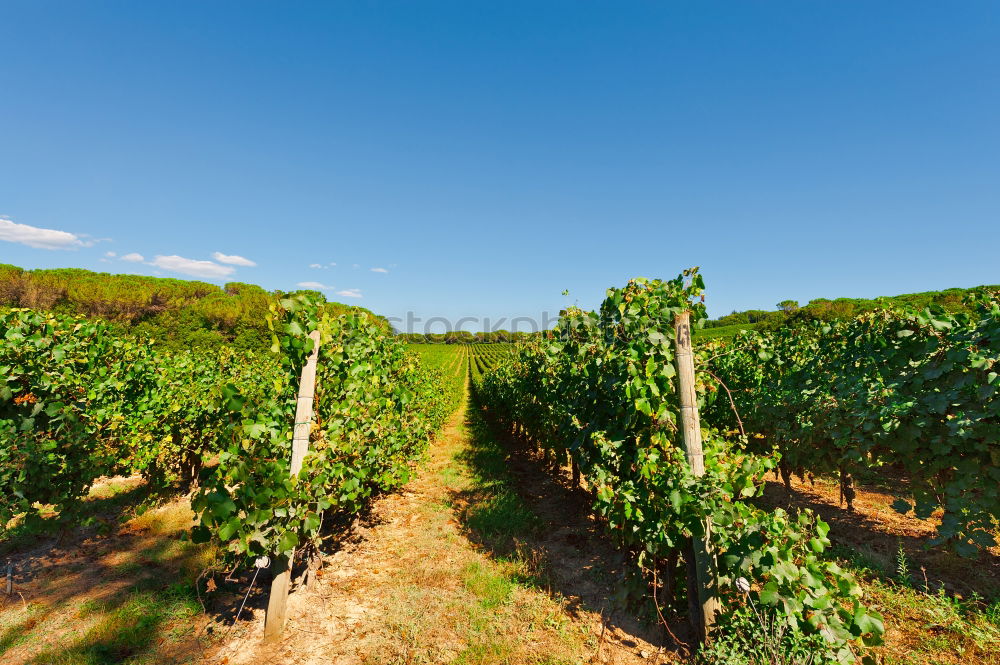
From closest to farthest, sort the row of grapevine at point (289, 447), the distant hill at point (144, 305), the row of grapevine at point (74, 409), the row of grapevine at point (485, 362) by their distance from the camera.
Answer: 1. the row of grapevine at point (289, 447)
2. the row of grapevine at point (74, 409)
3. the row of grapevine at point (485, 362)
4. the distant hill at point (144, 305)

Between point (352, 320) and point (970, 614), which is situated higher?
point (352, 320)

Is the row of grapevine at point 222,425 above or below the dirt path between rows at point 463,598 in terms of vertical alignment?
above

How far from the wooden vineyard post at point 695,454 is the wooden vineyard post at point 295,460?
10.5ft

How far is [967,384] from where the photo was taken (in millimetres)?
3881

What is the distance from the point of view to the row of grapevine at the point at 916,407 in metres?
3.73

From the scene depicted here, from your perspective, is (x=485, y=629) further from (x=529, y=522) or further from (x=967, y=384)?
(x=967, y=384)

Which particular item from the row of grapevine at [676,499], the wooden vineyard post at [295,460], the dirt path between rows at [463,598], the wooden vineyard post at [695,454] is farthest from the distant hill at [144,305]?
the wooden vineyard post at [695,454]

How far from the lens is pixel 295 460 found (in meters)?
3.49

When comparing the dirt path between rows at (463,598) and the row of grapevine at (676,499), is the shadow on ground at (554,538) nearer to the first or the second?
the dirt path between rows at (463,598)

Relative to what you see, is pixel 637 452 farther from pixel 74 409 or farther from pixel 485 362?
pixel 485 362

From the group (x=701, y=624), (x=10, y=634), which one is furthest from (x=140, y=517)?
(x=701, y=624)

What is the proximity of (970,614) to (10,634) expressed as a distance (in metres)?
8.85

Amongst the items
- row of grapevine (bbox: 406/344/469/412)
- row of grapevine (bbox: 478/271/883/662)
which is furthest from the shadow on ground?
row of grapevine (bbox: 406/344/469/412)

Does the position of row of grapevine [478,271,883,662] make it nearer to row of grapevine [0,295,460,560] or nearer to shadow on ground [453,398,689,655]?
shadow on ground [453,398,689,655]
